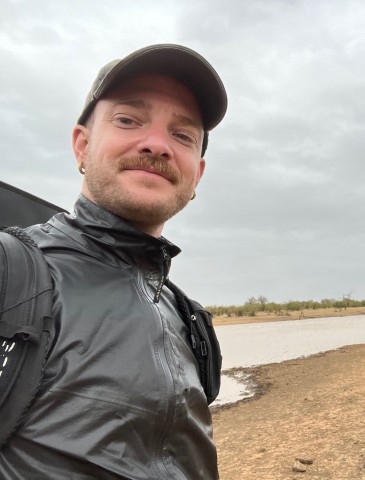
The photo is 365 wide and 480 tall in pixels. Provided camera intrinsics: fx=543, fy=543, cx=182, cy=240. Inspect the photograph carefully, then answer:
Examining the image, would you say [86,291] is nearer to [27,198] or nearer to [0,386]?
[0,386]

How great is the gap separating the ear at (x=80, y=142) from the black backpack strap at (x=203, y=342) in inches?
20.7

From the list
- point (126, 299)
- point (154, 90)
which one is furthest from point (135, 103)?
point (126, 299)

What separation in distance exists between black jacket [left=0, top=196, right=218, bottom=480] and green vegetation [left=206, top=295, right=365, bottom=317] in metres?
29.2

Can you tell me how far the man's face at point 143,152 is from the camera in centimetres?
159

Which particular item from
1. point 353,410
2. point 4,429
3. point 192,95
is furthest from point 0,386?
point 353,410

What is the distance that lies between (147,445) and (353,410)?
17.4ft

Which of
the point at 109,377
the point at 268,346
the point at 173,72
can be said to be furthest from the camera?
the point at 268,346

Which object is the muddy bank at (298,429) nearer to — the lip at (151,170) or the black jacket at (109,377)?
the black jacket at (109,377)

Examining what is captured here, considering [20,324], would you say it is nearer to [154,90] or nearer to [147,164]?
[147,164]

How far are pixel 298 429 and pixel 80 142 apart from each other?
466 centimetres

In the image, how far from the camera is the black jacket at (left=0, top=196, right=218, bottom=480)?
1170 mm

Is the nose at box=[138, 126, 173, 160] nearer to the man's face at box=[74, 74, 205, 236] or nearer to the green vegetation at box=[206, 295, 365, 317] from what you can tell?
the man's face at box=[74, 74, 205, 236]

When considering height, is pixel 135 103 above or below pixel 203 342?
above

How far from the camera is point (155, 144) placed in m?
1.58
